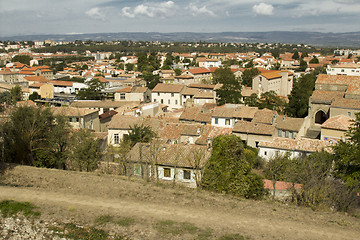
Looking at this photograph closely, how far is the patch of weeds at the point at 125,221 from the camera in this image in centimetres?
1171

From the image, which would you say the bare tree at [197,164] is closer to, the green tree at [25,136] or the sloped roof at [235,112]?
the green tree at [25,136]

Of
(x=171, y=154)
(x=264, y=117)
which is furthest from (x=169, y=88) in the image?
(x=171, y=154)

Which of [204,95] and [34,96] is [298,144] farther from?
[34,96]

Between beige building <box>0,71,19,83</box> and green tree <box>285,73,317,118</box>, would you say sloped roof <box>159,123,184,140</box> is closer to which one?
green tree <box>285,73,317,118</box>

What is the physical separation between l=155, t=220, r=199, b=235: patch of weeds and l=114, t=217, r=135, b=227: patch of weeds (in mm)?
966

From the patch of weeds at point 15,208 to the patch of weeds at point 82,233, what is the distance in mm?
1598

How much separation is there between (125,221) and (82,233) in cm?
153

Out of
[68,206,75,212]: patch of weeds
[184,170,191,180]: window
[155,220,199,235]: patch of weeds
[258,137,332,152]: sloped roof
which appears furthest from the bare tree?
[258,137,332,152]: sloped roof

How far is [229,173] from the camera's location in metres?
16.3

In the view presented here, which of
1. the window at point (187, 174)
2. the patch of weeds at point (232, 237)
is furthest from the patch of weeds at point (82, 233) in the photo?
the window at point (187, 174)

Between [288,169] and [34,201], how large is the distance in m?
13.0

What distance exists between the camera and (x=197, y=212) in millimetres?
12781

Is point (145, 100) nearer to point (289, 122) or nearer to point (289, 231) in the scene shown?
point (289, 122)

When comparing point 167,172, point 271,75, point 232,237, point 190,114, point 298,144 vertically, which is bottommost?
point 167,172
